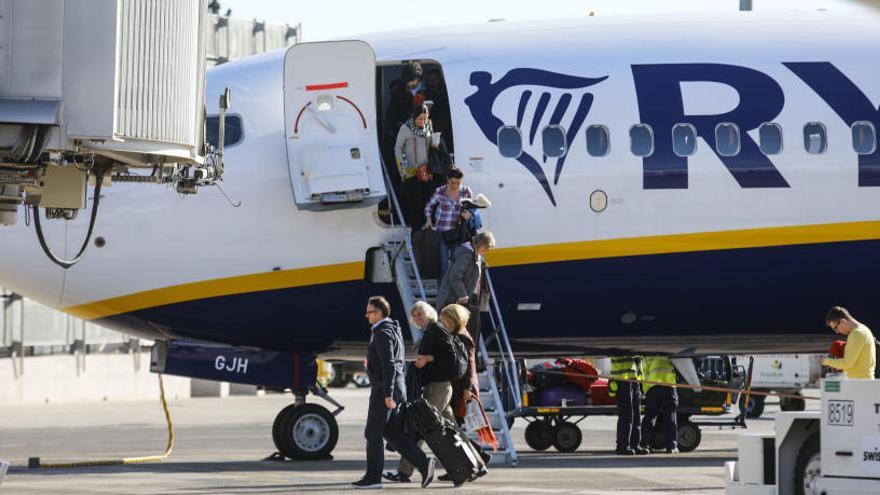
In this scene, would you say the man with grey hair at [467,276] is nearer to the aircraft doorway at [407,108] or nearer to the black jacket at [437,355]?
the aircraft doorway at [407,108]

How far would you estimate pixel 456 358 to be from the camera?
51.3 feet

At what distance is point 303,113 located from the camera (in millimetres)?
18281

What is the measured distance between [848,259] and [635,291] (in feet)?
8.12

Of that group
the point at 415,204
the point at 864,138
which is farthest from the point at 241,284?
the point at 864,138

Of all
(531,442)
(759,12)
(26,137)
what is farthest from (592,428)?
(26,137)

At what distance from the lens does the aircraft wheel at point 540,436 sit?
944 inches

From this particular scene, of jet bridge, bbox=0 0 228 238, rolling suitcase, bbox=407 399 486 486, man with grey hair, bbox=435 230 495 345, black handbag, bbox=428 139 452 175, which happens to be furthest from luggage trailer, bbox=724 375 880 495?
black handbag, bbox=428 139 452 175

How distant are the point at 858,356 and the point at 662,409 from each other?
807 centimetres

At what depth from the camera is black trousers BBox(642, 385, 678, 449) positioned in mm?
22047

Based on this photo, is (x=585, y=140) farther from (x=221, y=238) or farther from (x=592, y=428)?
(x=592, y=428)

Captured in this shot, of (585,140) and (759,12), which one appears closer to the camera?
(585,140)

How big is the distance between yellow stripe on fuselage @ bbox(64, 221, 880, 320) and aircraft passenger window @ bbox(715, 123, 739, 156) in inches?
38.2

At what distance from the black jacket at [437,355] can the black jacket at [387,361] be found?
0.24 meters

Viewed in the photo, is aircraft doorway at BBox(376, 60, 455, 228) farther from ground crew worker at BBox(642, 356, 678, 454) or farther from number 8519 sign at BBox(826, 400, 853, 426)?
number 8519 sign at BBox(826, 400, 853, 426)
